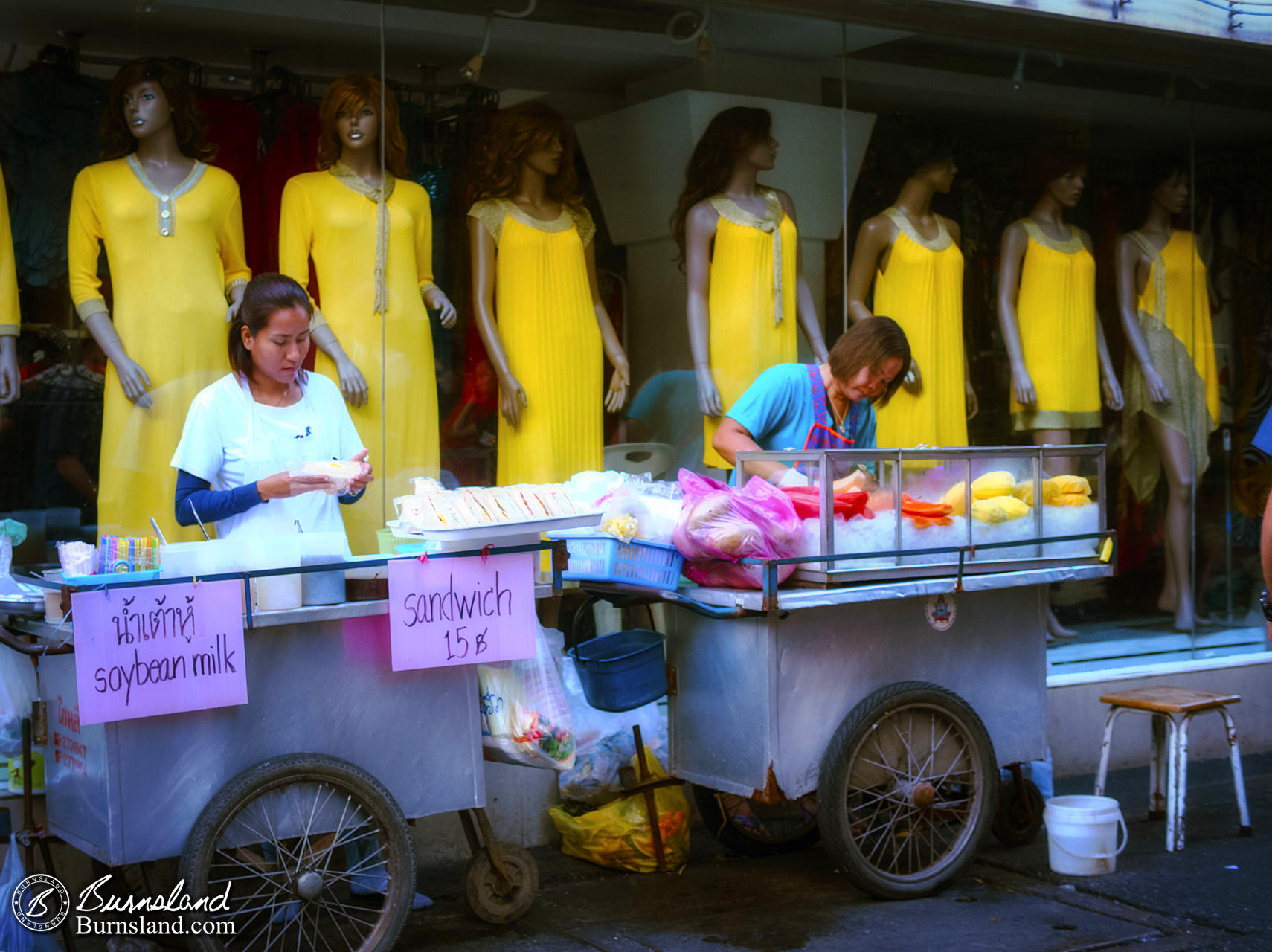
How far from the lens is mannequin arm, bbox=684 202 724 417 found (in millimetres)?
5484

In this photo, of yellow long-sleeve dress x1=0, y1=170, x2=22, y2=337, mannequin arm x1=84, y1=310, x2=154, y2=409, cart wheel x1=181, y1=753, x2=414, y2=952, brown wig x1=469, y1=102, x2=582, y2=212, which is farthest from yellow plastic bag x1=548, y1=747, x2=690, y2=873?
yellow long-sleeve dress x1=0, y1=170, x2=22, y2=337

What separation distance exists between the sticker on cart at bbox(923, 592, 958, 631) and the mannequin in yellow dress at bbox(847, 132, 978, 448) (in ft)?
5.61

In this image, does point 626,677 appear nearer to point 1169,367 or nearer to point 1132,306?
point 1132,306

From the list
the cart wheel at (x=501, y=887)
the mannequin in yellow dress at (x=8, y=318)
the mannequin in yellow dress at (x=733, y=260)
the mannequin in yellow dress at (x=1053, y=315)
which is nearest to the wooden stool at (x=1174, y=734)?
the mannequin in yellow dress at (x=1053, y=315)

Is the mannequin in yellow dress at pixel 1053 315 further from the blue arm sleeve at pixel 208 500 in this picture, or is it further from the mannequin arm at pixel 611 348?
the blue arm sleeve at pixel 208 500

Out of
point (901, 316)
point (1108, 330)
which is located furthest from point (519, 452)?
point (1108, 330)

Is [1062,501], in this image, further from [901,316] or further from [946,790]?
[901,316]

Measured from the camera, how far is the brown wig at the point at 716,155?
18.0ft

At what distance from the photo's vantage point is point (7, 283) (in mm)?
4281

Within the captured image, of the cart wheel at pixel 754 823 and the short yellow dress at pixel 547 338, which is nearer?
the cart wheel at pixel 754 823

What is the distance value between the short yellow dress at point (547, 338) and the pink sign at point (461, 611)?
1.42 meters

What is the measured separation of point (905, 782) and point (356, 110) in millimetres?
2928

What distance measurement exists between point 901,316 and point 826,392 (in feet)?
5.24

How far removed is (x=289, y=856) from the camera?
3.43m
